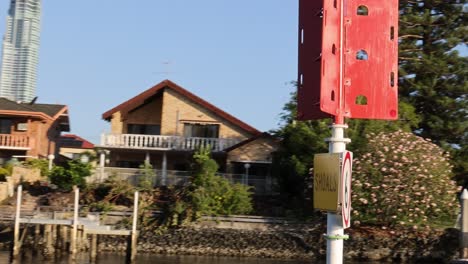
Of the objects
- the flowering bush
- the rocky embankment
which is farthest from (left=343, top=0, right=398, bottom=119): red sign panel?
the rocky embankment

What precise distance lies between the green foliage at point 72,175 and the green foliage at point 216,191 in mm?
5285

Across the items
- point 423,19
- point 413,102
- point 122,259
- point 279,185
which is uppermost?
point 423,19

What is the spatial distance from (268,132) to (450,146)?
9391mm

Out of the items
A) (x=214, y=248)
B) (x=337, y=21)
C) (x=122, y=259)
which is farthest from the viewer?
(x=214, y=248)

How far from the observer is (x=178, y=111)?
3716 centimetres

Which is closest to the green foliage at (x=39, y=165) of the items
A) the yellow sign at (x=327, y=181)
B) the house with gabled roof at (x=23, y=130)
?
the house with gabled roof at (x=23, y=130)

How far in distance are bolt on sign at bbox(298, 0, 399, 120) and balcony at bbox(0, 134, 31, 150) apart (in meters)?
34.2

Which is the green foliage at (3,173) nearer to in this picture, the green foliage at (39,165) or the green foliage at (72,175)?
the green foliage at (72,175)

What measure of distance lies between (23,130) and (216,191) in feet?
48.6

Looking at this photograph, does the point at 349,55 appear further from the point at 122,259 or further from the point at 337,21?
the point at 122,259

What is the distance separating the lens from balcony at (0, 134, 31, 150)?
3669 centimetres

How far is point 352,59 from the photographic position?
4.62m

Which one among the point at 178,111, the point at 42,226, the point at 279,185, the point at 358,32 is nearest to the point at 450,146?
the point at 279,185

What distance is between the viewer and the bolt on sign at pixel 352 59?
455cm
